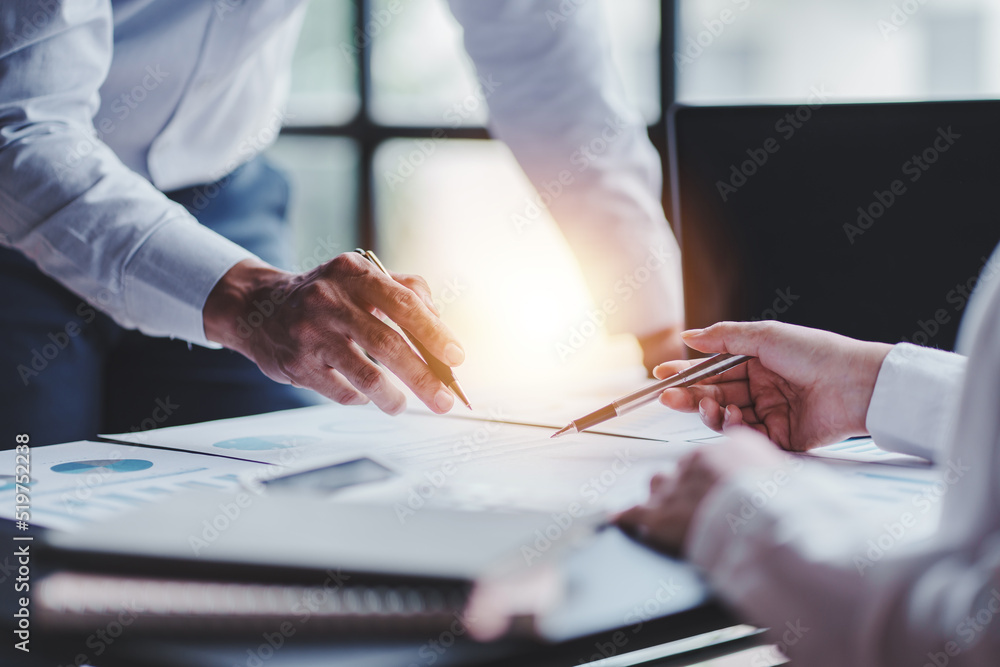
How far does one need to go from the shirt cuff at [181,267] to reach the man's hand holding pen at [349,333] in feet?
0.22

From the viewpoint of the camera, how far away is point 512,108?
5.03 feet

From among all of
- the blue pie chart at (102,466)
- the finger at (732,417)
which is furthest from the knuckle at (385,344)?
the finger at (732,417)

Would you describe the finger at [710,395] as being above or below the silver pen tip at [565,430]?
above

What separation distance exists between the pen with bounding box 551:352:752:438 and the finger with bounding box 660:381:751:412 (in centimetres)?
3

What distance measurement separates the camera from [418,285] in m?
0.99

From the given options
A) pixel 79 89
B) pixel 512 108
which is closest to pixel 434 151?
pixel 512 108

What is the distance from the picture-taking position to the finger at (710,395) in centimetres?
92

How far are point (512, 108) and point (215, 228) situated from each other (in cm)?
54

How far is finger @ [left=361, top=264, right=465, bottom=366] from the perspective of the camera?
891 mm
